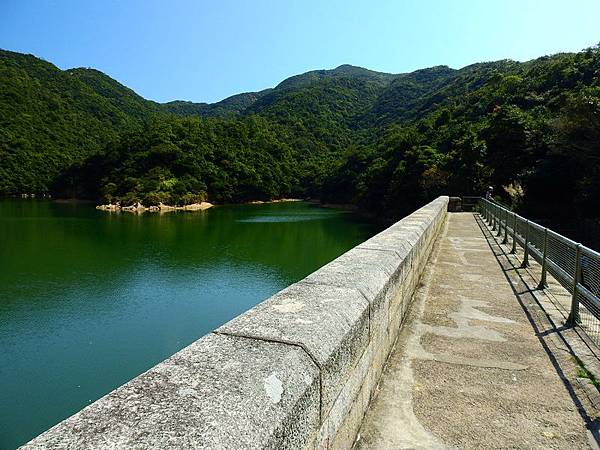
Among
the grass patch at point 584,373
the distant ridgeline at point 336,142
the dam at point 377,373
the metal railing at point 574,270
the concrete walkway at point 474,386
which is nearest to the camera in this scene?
the dam at point 377,373

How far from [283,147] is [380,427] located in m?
101

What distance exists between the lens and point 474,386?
2725mm

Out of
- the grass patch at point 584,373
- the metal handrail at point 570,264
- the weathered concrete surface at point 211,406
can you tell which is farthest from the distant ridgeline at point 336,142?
the weathered concrete surface at point 211,406

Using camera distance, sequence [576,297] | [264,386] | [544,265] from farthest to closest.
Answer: [544,265]
[576,297]
[264,386]

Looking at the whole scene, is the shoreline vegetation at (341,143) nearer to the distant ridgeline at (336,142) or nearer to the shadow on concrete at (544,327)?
the distant ridgeline at (336,142)

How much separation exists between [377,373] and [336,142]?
396 ft

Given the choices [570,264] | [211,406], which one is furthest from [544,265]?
[211,406]

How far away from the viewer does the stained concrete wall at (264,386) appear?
3.42ft

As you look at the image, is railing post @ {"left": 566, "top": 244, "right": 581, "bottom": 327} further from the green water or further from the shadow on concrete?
the green water

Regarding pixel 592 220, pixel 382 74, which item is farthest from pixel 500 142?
pixel 382 74

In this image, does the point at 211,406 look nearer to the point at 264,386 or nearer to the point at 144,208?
the point at 264,386

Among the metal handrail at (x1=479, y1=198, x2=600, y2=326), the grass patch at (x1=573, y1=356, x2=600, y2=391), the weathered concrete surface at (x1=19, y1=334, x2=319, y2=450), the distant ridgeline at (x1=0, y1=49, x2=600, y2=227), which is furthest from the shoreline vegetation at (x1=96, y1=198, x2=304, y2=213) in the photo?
the weathered concrete surface at (x1=19, y1=334, x2=319, y2=450)

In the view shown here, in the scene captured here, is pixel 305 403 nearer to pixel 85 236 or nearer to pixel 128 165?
pixel 85 236

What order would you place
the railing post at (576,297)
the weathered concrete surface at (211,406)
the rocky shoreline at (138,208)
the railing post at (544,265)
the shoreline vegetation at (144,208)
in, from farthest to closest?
1. the shoreline vegetation at (144,208)
2. the rocky shoreline at (138,208)
3. the railing post at (544,265)
4. the railing post at (576,297)
5. the weathered concrete surface at (211,406)
